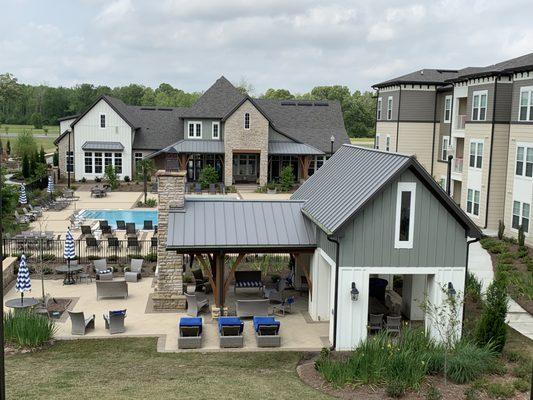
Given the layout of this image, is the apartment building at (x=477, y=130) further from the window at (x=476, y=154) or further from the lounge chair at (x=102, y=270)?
the lounge chair at (x=102, y=270)

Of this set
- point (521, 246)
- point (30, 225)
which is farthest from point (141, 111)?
point (521, 246)

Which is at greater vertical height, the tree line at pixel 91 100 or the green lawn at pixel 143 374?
the tree line at pixel 91 100

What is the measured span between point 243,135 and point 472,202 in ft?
71.2

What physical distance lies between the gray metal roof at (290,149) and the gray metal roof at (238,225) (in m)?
31.8

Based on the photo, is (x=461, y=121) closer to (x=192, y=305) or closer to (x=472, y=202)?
(x=472, y=202)

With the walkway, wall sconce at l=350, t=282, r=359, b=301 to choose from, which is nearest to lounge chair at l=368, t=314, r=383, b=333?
wall sconce at l=350, t=282, r=359, b=301

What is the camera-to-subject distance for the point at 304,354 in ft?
51.4

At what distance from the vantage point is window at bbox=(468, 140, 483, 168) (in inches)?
1342

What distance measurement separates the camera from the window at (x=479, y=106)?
1324 inches

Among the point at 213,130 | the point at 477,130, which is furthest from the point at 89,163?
the point at 477,130

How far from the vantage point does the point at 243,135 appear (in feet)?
166

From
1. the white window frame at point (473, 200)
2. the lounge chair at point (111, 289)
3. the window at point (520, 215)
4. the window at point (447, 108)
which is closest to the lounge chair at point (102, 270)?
the lounge chair at point (111, 289)

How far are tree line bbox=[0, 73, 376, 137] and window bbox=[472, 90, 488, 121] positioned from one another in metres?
79.1

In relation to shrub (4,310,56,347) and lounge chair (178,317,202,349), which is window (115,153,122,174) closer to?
shrub (4,310,56,347)
